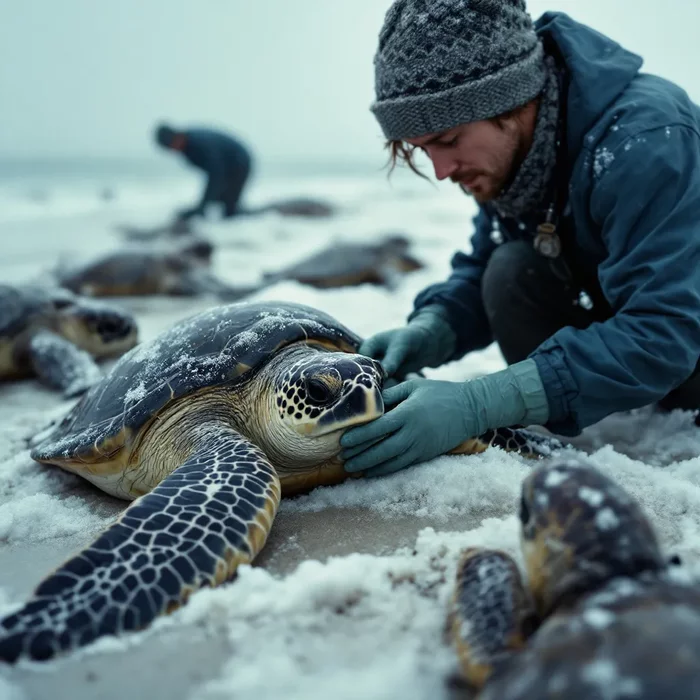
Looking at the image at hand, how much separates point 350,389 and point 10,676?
937 millimetres

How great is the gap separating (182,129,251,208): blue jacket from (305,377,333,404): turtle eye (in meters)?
8.65

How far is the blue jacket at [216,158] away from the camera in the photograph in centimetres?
973

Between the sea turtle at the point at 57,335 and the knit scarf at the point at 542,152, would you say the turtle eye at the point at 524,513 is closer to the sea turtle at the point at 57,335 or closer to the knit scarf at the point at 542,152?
the knit scarf at the point at 542,152

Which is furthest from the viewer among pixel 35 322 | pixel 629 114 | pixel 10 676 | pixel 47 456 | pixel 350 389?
pixel 35 322

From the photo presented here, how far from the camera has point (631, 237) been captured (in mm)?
1889

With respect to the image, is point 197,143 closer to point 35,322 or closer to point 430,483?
point 35,322

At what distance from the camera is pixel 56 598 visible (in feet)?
4.09

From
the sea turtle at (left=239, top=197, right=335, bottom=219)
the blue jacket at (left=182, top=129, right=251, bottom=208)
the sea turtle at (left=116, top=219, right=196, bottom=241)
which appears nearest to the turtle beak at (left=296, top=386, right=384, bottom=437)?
the sea turtle at (left=116, top=219, right=196, bottom=241)

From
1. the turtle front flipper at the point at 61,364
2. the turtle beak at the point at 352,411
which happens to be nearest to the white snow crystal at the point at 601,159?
the turtle beak at the point at 352,411

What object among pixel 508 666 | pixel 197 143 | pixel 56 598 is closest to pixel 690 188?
pixel 508 666

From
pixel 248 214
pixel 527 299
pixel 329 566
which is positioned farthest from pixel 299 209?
pixel 329 566

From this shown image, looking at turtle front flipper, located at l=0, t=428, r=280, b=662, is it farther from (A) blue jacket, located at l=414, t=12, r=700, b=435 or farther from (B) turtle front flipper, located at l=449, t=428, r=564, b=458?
(A) blue jacket, located at l=414, t=12, r=700, b=435

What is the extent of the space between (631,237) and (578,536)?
3.65 ft

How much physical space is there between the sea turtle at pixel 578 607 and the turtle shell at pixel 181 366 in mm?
960
